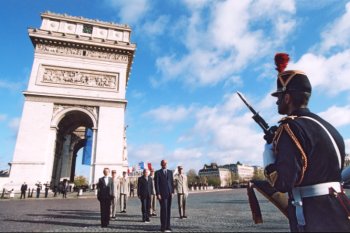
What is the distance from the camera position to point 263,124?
8.27 feet

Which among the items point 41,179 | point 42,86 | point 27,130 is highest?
point 42,86

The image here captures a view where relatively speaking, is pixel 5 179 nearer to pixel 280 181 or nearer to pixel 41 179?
pixel 41 179

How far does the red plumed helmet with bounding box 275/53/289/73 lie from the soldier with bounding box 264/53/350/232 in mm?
502

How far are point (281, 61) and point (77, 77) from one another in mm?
25741

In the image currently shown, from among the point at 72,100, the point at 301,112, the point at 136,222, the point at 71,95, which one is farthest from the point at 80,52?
the point at 301,112

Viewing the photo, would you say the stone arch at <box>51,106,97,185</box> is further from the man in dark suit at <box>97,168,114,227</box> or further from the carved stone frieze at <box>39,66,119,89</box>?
the man in dark suit at <box>97,168,114,227</box>

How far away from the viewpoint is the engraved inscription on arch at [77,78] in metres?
25.3

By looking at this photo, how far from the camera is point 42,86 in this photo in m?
24.8

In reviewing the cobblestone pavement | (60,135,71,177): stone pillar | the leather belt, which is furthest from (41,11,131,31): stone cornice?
the leather belt

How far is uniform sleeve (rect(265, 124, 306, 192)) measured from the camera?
1.82m

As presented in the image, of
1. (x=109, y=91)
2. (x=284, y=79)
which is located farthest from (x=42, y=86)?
(x=284, y=79)

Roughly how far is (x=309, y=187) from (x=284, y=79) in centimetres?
84

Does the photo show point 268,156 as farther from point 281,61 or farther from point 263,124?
point 281,61

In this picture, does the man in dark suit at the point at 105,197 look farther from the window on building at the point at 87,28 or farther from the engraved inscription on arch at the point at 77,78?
the window on building at the point at 87,28
